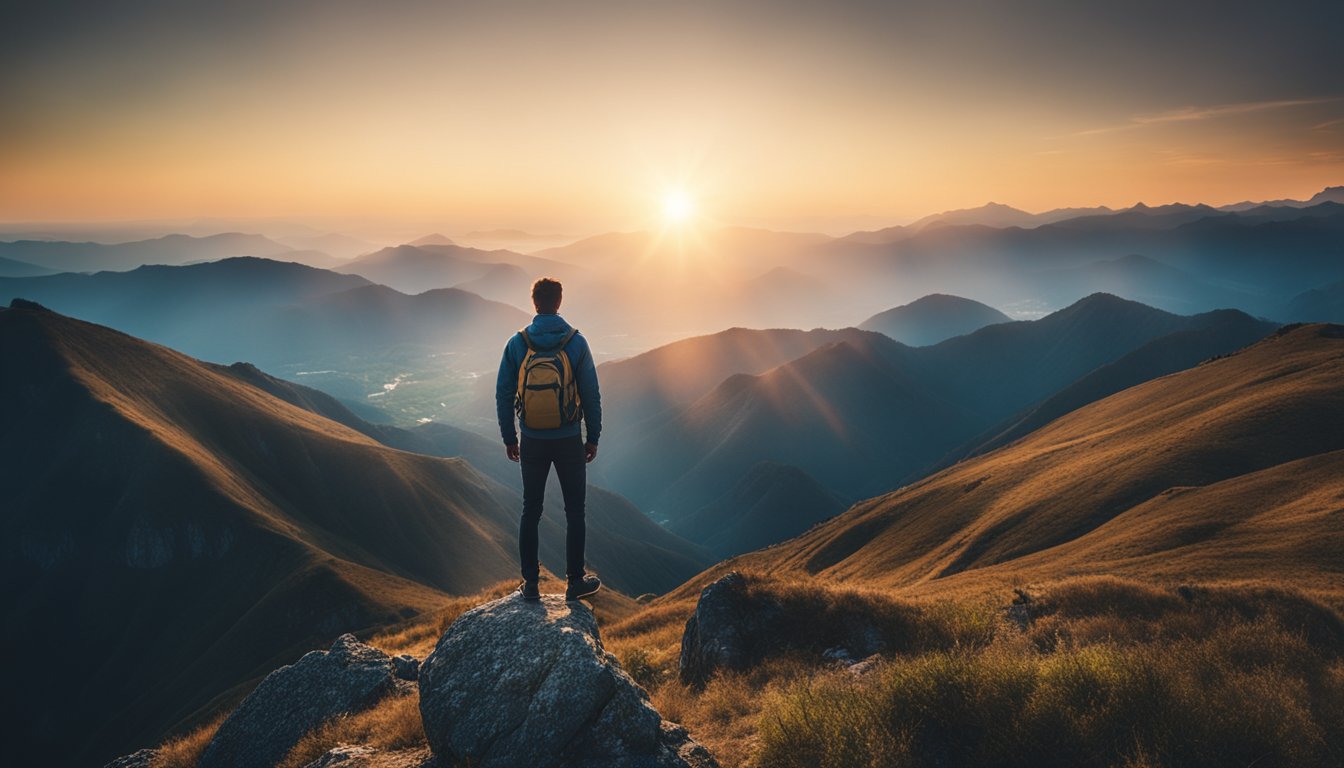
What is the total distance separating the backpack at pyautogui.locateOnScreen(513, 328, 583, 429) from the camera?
9734 mm

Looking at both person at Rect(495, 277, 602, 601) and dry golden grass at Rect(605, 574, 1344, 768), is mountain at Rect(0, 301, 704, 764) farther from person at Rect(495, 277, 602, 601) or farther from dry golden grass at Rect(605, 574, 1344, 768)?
dry golden grass at Rect(605, 574, 1344, 768)

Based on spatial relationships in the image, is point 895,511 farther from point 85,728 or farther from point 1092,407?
point 85,728

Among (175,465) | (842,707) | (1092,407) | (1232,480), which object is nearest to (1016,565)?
(1232,480)

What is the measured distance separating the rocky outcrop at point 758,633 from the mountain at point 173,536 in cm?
9264

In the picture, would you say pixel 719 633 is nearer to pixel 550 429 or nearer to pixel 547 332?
pixel 550 429

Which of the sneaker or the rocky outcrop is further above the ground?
the sneaker

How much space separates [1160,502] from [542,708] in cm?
5228

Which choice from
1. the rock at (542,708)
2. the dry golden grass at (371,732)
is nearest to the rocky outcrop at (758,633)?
the rock at (542,708)

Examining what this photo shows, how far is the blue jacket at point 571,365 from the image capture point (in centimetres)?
993

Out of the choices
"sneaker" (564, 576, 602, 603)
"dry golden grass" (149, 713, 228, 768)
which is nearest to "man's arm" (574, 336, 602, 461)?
"sneaker" (564, 576, 602, 603)

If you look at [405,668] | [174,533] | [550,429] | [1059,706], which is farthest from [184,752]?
[174,533]

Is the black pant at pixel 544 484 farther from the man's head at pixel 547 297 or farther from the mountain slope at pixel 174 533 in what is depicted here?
the mountain slope at pixel 174 533

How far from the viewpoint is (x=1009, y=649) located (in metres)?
10.2

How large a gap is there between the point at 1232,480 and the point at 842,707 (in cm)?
Result: 5186
